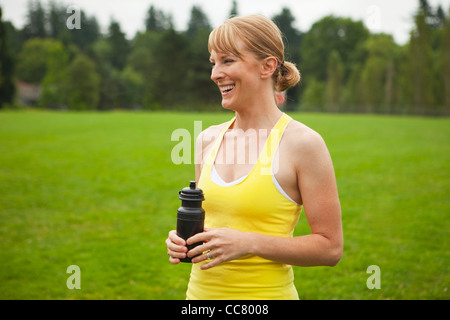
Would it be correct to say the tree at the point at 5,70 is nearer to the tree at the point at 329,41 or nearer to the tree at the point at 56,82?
the tree at the point at 56,82

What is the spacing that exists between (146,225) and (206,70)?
68233 millimetres

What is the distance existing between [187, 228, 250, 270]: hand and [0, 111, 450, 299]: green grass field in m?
3.85

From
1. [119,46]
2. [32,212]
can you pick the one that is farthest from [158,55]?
[32,212]

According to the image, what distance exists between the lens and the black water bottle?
1.89 m

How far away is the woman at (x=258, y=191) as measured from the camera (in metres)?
1.93

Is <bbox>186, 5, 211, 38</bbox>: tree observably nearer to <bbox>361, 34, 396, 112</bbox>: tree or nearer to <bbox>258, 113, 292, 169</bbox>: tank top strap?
<bbox>361, 34, 396, 112</bbox>: tree

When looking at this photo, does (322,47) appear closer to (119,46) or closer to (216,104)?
(216,104)

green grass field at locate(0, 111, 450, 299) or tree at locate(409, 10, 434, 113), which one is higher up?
tree at locate(409, 10, 434, 113)

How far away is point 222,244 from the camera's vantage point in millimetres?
1839

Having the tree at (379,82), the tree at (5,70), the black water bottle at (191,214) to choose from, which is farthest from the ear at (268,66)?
the tree at (379,82)

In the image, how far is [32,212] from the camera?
917 centimetres

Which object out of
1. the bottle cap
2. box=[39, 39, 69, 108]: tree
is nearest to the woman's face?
the bottle cap

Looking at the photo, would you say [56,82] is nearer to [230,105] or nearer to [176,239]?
[230,105]
